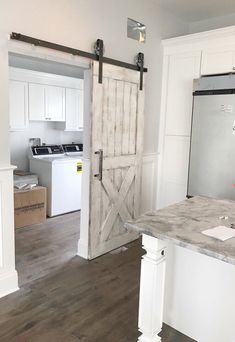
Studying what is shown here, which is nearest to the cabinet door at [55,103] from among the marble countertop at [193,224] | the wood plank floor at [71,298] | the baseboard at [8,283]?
the wood plank floor at [71,298]

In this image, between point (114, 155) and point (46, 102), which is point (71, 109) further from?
point (114, 155)

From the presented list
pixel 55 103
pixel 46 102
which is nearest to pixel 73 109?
pixel 55 103

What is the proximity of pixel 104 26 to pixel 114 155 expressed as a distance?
1338mm

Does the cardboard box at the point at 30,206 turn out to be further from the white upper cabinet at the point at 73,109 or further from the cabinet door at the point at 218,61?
the cabinet door at the point at 218,61

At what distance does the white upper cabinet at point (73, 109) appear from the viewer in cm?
548

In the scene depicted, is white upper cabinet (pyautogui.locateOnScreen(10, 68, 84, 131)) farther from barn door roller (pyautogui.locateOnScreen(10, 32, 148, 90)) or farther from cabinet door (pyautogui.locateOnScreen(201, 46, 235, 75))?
cabinet door (pyautogui.locateOnScreen(201, 46, 235, 75))

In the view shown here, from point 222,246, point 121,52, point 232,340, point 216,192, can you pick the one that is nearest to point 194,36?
point 121,52

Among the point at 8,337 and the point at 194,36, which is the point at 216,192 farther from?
the point at 8,337

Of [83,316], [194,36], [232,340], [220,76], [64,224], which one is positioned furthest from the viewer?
[64,224]

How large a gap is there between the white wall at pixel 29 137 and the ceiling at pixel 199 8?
9.56 ft

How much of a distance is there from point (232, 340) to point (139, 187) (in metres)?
2.16

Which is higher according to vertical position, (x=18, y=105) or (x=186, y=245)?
(x=18, y=105)

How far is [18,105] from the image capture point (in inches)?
188

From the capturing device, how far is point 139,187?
12.4ft
